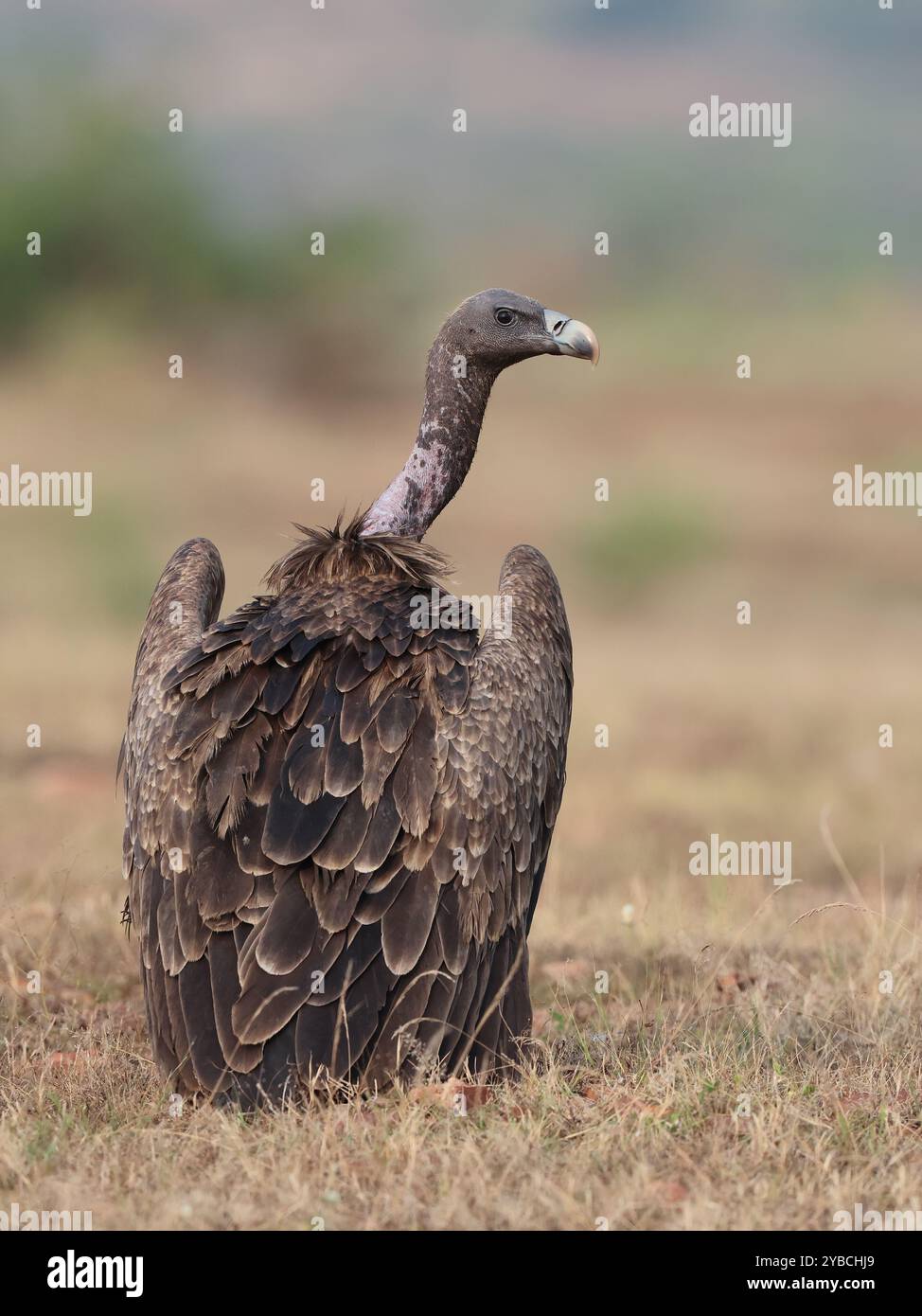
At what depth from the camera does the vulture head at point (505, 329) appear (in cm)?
855

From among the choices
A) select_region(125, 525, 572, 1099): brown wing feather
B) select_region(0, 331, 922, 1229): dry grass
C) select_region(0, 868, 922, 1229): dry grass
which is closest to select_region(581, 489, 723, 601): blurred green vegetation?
select_region(0, 331, 922, 1229): dry grass

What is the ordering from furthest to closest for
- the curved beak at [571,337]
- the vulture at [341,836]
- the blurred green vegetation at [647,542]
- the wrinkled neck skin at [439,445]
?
the blurred green vegetation at [647,542] → the curved beak at [571,337] → the wrinkled neck skin at [439,445] → the vulture at [341,836]

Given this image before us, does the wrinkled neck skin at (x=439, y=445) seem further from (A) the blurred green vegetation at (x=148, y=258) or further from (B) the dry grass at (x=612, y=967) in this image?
(A) the blurred green vegetation at (x=148, y=258)

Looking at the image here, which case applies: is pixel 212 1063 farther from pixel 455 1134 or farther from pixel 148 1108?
pixel 455 1134

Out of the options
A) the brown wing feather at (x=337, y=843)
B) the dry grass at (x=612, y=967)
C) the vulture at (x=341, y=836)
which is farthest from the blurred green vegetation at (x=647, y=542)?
the brown wing feather at (x=337, y=843)

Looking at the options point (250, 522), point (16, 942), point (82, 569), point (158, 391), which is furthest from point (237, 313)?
point (16, 942)

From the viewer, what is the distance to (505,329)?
861cm

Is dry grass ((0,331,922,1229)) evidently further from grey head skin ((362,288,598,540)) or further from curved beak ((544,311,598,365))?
curved beak ((544,311,598,365))

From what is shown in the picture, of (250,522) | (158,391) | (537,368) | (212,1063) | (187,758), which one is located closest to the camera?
(212,1063)

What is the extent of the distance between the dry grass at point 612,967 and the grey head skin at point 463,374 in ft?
7.95

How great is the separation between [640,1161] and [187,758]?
85.6 inches

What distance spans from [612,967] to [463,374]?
118 inches

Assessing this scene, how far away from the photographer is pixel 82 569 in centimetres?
4766

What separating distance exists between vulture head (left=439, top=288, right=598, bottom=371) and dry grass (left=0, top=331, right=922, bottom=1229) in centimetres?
280
